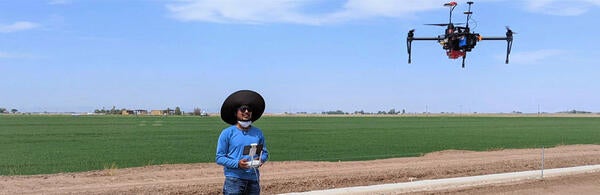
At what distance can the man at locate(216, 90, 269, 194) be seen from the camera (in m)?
5.53

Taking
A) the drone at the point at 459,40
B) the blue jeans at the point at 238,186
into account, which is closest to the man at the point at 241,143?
the blue jeans at the point at 238,186

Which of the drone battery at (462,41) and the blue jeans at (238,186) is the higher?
the drone battery at (462,41)

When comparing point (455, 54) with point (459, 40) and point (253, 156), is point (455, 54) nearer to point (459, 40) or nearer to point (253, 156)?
point (459, 40)

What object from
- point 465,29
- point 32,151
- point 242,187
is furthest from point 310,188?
point 32,151

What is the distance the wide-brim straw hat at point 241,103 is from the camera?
5684mm

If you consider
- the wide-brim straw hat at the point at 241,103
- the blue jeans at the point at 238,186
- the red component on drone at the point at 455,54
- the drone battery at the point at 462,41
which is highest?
the drone battery at the point at 462,41

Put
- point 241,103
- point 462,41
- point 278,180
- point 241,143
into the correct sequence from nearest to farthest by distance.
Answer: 1. point 241,143
2. point 241,103
3. point 278,180
4. point 462,41

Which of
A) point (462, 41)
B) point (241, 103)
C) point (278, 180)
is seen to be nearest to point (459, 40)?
point (462, 41)

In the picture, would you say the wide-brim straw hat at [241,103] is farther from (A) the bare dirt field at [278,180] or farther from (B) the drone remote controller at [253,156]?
(A) the bare dirt field at [278,180]

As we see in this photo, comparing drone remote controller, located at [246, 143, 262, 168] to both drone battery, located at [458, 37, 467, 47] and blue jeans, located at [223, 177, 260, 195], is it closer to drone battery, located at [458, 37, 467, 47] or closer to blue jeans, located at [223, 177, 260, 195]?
blue jeans, located at [223, 177, 260, 195]

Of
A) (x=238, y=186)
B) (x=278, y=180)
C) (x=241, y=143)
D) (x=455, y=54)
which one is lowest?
(x=278, y=180)

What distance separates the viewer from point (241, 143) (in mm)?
5543

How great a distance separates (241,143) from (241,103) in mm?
350

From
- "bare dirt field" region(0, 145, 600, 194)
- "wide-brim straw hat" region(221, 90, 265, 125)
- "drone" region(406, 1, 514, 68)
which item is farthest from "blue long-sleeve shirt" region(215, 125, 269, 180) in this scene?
"drone" region(406, 1, 514, 68)
